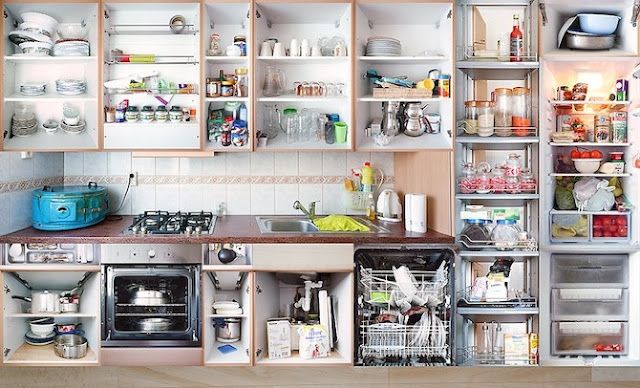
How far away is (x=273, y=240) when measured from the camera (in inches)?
121

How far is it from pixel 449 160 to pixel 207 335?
1.50m

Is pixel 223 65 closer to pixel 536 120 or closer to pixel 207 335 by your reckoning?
pixel 207 335

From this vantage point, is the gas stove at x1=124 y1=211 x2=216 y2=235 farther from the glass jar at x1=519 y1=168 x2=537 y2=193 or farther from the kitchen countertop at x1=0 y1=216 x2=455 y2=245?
the glass jar at x1=519 y1=168 x2=537 y2=193

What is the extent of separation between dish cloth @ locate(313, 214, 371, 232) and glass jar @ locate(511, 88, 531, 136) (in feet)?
3.03

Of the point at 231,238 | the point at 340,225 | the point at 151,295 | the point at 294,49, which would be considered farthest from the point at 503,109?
the point at 151,295

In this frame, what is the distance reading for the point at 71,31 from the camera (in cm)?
338

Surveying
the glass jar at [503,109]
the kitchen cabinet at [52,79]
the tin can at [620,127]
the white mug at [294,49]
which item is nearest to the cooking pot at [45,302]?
the kitchen cabinet at [52,79]

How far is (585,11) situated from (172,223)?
2.39 meters

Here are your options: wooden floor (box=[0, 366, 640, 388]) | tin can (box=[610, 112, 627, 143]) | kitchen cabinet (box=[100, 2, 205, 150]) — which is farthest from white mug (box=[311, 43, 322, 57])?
wooden floor (box=[0, 366, 640, 388])

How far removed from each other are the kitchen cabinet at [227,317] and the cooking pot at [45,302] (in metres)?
0.75

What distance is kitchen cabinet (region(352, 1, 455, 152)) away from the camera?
131 inches

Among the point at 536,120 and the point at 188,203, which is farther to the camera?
the point at 188,203

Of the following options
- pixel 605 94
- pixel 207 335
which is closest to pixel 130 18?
pixel 207 335

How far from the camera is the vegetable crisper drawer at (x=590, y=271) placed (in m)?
3.18
